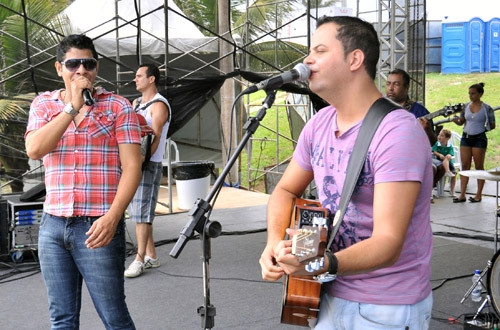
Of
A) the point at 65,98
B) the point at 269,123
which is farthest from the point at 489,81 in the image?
the point at 65,98

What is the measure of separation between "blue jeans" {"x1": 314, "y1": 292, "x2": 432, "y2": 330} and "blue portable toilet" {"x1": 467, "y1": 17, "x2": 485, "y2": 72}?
71.7 ft

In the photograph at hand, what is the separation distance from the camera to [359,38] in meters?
1.99

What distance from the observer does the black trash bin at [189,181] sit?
31.9 feet

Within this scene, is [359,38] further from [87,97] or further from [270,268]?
[87,97]

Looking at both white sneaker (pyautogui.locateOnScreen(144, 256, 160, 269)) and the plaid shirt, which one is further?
white sneaker (pyautogui.locateOnScreen(144, 256, 160, 269))

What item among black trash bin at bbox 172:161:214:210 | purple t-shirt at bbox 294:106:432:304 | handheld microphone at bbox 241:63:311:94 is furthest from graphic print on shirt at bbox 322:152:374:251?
black trash bin at bbox 172:161:214:210

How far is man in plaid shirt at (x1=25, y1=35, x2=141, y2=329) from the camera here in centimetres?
279

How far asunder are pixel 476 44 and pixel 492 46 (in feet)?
1.95

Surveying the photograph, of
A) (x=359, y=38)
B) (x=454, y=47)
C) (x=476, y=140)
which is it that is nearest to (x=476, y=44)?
(x=454, y=47)

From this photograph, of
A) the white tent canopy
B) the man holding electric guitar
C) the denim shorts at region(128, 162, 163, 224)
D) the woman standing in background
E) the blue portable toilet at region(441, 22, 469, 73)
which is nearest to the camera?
the man holding electric guitar

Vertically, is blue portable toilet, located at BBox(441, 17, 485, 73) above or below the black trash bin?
above

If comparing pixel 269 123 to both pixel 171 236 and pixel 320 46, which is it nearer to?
pixel 171 236

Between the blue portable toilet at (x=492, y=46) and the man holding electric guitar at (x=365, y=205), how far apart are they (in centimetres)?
2194

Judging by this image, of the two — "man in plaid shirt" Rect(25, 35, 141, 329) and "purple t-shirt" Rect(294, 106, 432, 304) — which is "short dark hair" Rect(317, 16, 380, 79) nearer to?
"purple t-shirt" Rect(294, 106, 432, 304)
